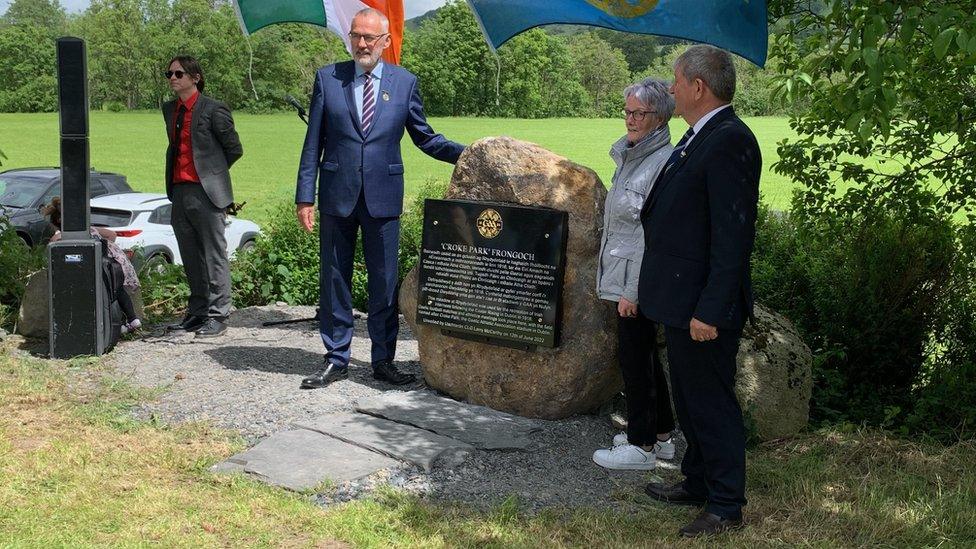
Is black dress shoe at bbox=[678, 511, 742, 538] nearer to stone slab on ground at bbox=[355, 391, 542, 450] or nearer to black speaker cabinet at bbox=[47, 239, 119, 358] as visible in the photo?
stone slab on ground at bbox=[355, 391, 542, 450]

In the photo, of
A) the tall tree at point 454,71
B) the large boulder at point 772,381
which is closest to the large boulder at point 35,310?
the large boulder at point 772,381

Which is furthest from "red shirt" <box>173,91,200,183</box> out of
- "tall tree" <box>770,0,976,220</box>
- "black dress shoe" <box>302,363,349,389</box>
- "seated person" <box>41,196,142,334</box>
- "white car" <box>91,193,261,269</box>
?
"white car" <box>91,193,261,269</box>

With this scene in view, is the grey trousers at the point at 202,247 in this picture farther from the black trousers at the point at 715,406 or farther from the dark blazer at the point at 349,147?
the black trousers at the point at 715,406

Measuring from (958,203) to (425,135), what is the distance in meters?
3.77

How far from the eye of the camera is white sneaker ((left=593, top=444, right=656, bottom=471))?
4773 mm

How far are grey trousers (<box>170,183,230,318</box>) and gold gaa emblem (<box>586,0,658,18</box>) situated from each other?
3.25 metres

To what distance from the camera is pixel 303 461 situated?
458 cm

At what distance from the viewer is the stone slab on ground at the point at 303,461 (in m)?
4.40

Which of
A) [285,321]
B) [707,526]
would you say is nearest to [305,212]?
[285,321]

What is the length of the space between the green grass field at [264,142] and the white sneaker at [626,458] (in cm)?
1742

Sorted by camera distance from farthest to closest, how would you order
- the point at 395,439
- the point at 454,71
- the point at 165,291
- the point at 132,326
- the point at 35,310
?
the point at 454,71, the point at 165,291, the point at 132,326, the point at 35,310, the point at 395,439

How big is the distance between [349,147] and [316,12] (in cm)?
320

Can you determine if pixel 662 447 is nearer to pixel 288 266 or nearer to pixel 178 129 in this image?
pixel 178 129

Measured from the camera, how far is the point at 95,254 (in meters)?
6.57
